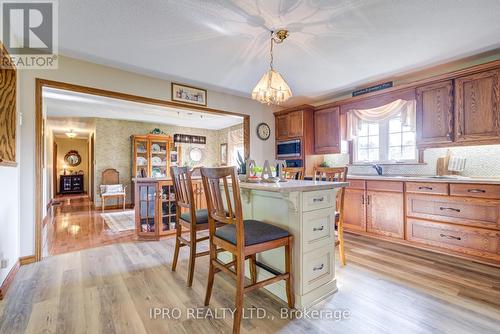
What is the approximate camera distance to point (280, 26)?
7.00 ft

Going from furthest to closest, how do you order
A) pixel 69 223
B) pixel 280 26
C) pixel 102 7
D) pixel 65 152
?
pixel 65 152, pixel 69 223, pixel 280 26, pixel 102 7

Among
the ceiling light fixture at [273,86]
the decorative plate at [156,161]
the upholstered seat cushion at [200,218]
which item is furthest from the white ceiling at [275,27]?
the decorative plate at [156,161]

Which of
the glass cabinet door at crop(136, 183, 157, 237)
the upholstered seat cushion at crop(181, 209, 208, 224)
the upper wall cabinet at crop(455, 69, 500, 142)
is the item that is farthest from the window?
the glass cabinet door at crop(136, 183, 157, 237)

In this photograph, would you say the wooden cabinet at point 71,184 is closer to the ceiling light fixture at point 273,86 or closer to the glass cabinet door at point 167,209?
the glass cabinet door at point 167,209

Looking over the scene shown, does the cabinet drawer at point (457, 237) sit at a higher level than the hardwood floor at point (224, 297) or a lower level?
higher

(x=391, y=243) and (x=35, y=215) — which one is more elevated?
(x=35, y=215)

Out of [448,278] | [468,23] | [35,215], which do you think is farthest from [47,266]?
[468,23]

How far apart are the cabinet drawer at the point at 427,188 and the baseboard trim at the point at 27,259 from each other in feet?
14.9

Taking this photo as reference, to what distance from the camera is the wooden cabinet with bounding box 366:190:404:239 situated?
2965 mm

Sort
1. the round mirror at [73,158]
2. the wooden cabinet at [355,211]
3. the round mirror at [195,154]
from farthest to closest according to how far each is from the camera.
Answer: the round mirror at [73,158], the round mirror at [195,154], the wooden cabinet at [355,211]

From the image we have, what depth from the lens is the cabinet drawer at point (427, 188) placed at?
261 centimetres

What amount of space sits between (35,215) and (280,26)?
3.35 m

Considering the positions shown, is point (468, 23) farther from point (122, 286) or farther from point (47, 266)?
point (47, 266)

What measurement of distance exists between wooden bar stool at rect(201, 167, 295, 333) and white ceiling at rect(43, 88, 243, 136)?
2.61m
